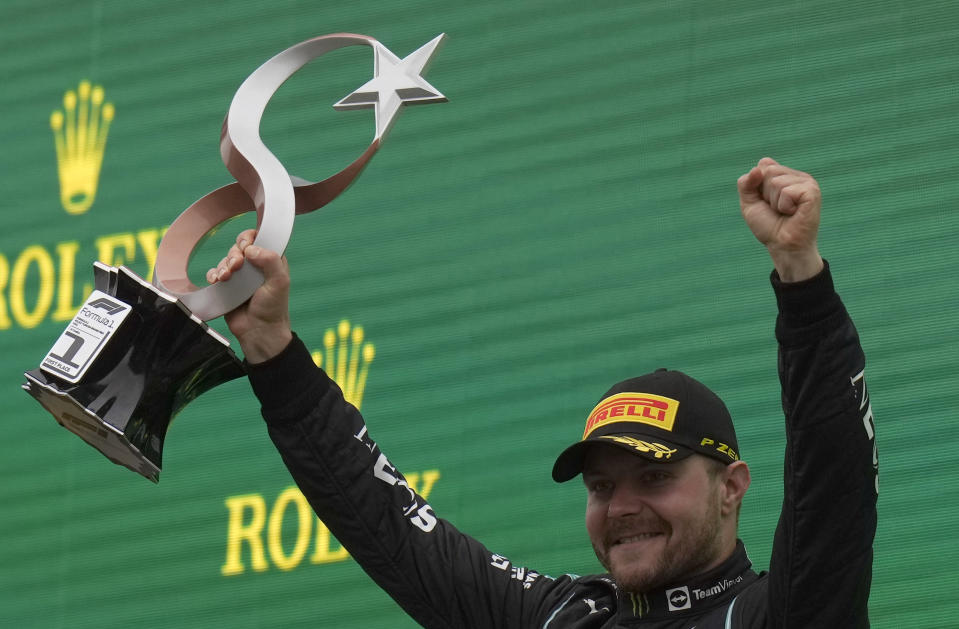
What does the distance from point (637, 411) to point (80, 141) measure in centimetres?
201

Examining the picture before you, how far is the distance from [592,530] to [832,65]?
132cm

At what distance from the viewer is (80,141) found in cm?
360

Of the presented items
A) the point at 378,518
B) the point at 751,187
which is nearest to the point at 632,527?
the point at 378,518

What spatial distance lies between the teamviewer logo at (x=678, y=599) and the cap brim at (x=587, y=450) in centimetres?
15

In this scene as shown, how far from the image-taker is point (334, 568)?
121 inches

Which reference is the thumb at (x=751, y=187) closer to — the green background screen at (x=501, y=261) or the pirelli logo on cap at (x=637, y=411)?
the pirelli logo on cap at (x=637, y=411)

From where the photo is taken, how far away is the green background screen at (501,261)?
2.80m

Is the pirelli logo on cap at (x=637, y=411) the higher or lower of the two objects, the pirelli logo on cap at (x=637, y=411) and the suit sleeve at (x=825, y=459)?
the higher

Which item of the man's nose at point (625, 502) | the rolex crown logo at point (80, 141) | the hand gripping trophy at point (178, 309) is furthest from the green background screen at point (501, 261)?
the hand gripping trophy at point (178, 309)

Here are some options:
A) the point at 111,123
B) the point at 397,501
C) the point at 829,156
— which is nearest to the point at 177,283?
the point at 397,501

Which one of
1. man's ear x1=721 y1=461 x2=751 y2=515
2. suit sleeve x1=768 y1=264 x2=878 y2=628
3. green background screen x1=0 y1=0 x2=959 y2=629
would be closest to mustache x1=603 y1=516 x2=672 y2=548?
man's ear x1=721 y1=461 x2=751 y2=515

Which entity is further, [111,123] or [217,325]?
[111,123]

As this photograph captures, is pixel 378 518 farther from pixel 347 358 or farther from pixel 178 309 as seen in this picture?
pixel 347 358

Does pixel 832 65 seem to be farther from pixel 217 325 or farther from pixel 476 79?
pixel 217 325
